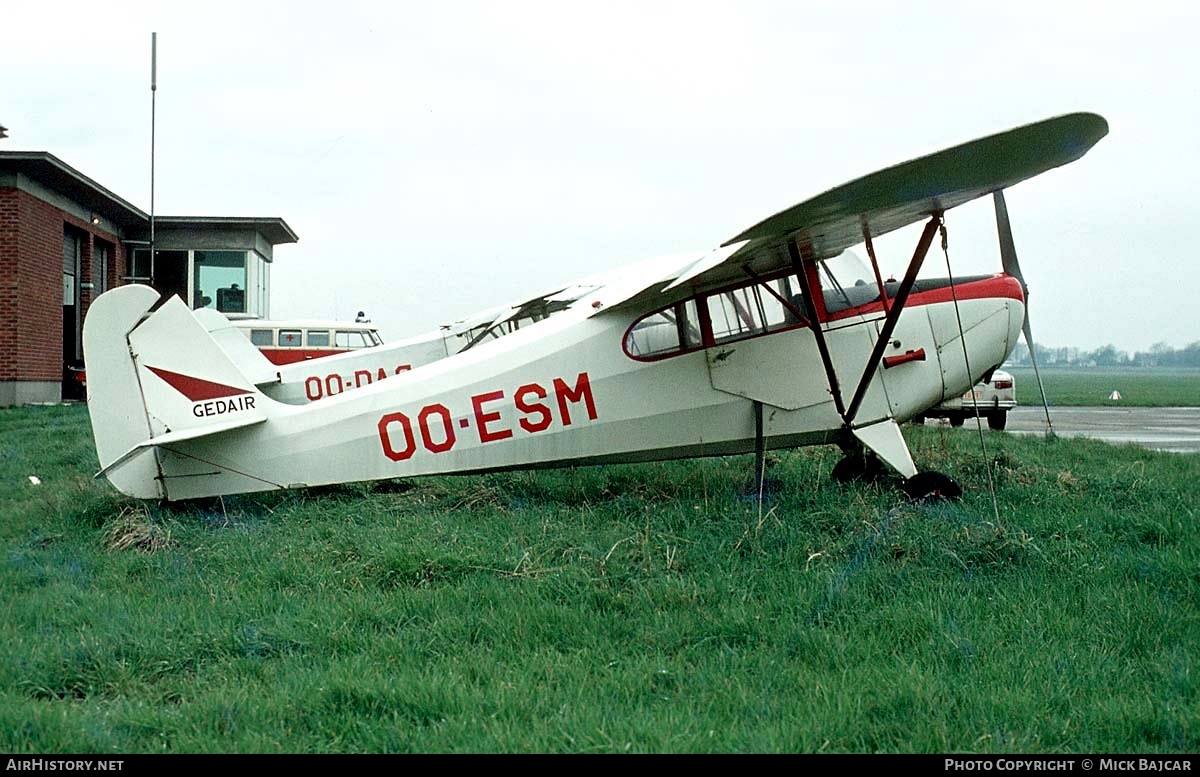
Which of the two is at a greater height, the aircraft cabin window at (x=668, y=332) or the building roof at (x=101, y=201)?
the building roof at (x=101, y=201)

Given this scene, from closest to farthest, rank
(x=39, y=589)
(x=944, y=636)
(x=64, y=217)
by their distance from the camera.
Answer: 1. (x=944, y=636)
2. (x=39, y=589)
3. (x=64, y=217)

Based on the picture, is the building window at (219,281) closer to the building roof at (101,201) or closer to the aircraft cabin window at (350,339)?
the building roof at (101,201)

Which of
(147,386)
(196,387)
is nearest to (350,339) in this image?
(196,387)

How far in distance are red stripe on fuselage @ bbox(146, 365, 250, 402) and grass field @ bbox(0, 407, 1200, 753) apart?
0.89 meters

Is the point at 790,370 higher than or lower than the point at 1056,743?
higher

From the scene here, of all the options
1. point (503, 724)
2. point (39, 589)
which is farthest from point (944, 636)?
point (39, 589)

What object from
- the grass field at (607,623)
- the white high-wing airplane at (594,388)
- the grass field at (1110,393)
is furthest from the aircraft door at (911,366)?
the grass field at (1110,393)

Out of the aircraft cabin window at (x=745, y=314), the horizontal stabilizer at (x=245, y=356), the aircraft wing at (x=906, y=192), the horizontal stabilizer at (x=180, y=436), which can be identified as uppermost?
the horizontal stabilizer at (x=245, y=356)

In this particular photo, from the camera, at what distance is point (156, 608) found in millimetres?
5035

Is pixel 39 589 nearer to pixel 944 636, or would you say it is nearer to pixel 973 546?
pixel 944 636

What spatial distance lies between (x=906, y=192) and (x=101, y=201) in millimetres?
25981

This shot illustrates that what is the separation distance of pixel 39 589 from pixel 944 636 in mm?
4882

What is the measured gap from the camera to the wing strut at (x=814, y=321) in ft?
23.9

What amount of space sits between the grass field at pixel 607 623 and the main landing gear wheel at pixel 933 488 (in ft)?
0.67
